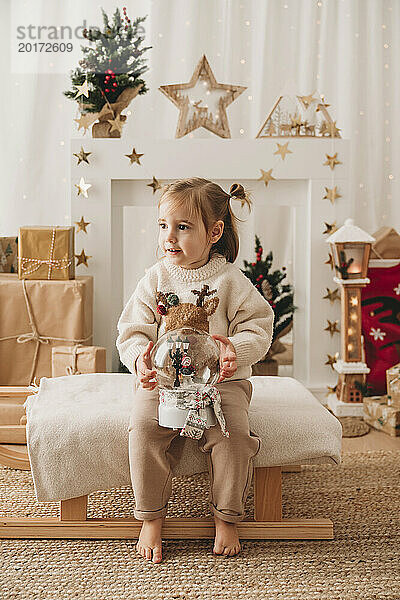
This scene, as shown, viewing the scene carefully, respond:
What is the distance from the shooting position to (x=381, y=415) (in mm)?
2795

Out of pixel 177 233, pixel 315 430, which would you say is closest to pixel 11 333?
pixel 177 233

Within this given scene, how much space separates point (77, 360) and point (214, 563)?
112cm

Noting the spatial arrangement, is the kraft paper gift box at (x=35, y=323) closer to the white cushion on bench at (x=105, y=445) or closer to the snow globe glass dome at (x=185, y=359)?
the white cushion on bench at (x=105, y=445)

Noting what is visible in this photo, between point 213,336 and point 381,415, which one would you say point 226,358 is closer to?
point 213,336

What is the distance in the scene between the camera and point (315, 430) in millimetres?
1846

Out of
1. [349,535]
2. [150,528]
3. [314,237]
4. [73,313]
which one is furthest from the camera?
[314,237]

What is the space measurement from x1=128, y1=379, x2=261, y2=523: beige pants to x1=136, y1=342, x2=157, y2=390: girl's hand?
7 cm

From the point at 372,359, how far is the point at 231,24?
1.69 m

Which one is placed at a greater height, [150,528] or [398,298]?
[398,298]

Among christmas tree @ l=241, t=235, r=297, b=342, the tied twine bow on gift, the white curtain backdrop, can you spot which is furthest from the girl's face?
the white curtain backdrop

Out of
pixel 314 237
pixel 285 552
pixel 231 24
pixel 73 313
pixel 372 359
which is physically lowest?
pixel 285 552

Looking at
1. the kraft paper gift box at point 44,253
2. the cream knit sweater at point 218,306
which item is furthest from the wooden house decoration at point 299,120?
the cream knit sweater at point 218,306

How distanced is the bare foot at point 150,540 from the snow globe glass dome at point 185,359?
32 centimetres

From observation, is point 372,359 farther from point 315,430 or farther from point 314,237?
point 315,430
